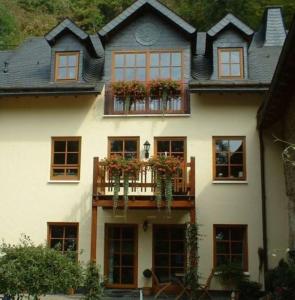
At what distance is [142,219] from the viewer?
1602 cm

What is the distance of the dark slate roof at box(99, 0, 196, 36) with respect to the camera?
16594mm

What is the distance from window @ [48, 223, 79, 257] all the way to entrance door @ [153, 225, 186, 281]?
2491mm

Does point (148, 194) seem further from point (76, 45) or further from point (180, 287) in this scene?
point (76, 45)

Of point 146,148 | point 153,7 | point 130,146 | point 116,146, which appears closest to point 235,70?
point 153,7

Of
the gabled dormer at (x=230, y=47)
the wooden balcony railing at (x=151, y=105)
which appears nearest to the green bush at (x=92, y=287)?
the wooden balcony railing at (x=151, y=105)

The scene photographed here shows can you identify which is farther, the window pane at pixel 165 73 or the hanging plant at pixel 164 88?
the window pane at pixel 165 73

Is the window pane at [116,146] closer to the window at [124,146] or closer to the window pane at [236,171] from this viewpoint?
the window at [124,146]

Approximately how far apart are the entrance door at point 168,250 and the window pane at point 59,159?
3.64 meters

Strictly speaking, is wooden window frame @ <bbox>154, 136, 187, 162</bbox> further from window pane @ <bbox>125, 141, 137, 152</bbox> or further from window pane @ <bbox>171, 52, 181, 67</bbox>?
window pane @ <bbox>171, 52, 181, 67</bbox>

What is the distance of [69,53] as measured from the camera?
17.2 meters

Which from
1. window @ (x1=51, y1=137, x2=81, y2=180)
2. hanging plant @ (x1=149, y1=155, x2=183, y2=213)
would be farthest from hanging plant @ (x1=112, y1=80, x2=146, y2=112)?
hanging plant @ (x1=149, y1=155, x2=183, y2=213)

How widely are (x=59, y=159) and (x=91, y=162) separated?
1.10 meters

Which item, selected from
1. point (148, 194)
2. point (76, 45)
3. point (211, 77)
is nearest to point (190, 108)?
point (211, 77)

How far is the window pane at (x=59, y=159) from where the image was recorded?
16672 millimetres
